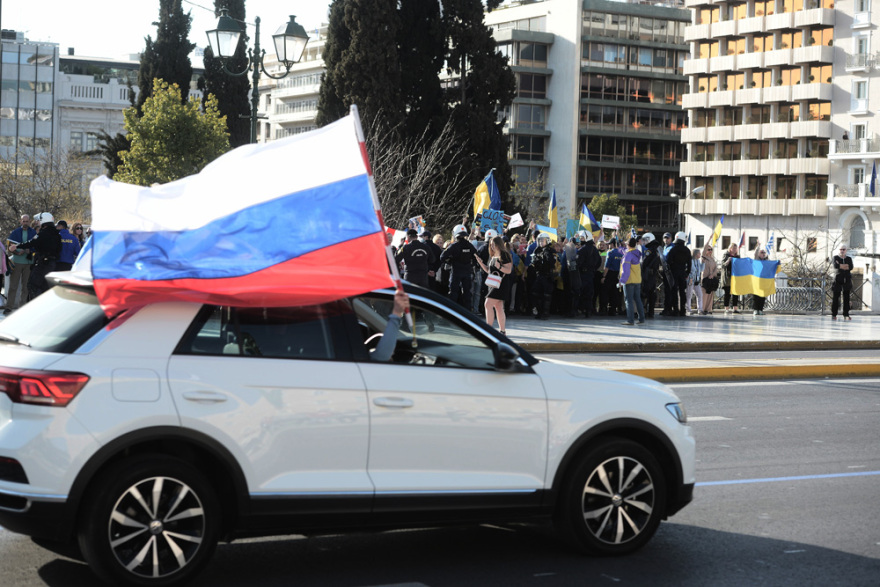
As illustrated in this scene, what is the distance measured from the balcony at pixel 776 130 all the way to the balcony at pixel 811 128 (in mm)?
481

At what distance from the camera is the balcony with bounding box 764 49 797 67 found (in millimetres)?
96363

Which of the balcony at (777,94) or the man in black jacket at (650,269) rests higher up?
the balcony at (777,94)

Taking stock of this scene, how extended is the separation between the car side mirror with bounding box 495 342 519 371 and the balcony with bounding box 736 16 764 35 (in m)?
98.2

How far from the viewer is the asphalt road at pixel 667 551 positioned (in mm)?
6312

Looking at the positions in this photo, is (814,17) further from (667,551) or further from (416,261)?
(667,551)

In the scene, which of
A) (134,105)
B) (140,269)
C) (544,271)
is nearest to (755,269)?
(544,271)

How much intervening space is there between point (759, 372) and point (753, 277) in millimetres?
14984

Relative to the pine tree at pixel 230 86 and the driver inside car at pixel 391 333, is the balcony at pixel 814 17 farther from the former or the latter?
the driver inside car at pixel 391 333

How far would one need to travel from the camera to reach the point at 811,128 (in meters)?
95.2

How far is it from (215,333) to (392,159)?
38510mm

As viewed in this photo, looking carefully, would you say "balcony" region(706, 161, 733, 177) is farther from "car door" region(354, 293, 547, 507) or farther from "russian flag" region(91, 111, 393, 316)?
"russian flag" region(91, 111, 393, 316)

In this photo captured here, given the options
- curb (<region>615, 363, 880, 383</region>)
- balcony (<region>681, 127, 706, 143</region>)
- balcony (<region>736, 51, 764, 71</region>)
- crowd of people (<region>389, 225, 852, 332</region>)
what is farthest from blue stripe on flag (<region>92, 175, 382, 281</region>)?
balcony (<region>681, 127, 706, 143</region>)

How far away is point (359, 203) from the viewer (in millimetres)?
6027

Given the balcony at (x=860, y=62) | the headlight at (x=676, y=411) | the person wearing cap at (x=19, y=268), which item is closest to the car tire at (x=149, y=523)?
the headlight at (x=676, y=411)
